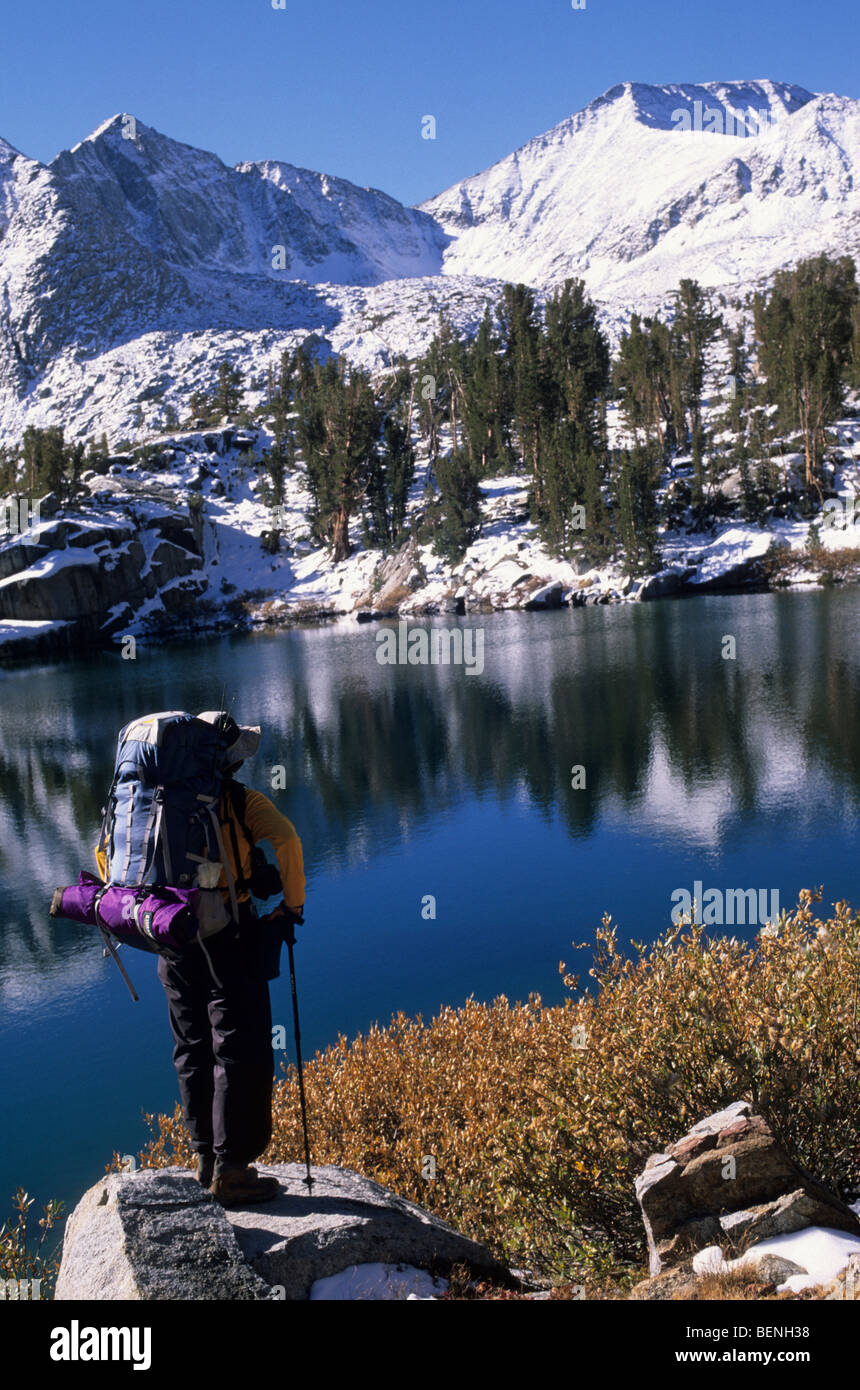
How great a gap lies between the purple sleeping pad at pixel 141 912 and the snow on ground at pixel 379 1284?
6.72 feet

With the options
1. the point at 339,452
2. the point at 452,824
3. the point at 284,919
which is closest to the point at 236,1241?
the point at 284,919

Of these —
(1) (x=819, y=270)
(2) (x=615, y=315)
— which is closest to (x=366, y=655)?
(1) (x=819, y=270)

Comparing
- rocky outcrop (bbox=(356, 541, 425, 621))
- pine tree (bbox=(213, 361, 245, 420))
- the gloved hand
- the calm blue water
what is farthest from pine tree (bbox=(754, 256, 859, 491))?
the gloved hand

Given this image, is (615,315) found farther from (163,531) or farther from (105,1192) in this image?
(105,1192)

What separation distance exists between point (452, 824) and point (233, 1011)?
1813 centimetres

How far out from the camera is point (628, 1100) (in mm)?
6633

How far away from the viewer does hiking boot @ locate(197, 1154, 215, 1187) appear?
569 centimetres

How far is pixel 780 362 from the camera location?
74562 millimetres

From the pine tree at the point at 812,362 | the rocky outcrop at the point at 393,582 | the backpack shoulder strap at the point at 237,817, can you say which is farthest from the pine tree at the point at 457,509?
the backpack shoulder strap at the point at 237,817

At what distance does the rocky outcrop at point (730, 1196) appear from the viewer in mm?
4926

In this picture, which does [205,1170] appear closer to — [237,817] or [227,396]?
[237,817]

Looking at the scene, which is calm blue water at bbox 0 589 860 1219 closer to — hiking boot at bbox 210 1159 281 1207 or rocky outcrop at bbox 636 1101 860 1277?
hiking boot at bbox 210 1159 281 1207

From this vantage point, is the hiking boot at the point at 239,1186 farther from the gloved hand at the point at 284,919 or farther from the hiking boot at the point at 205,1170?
the gloved hand at the point at 284,919

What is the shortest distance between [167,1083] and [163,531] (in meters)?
82.8
